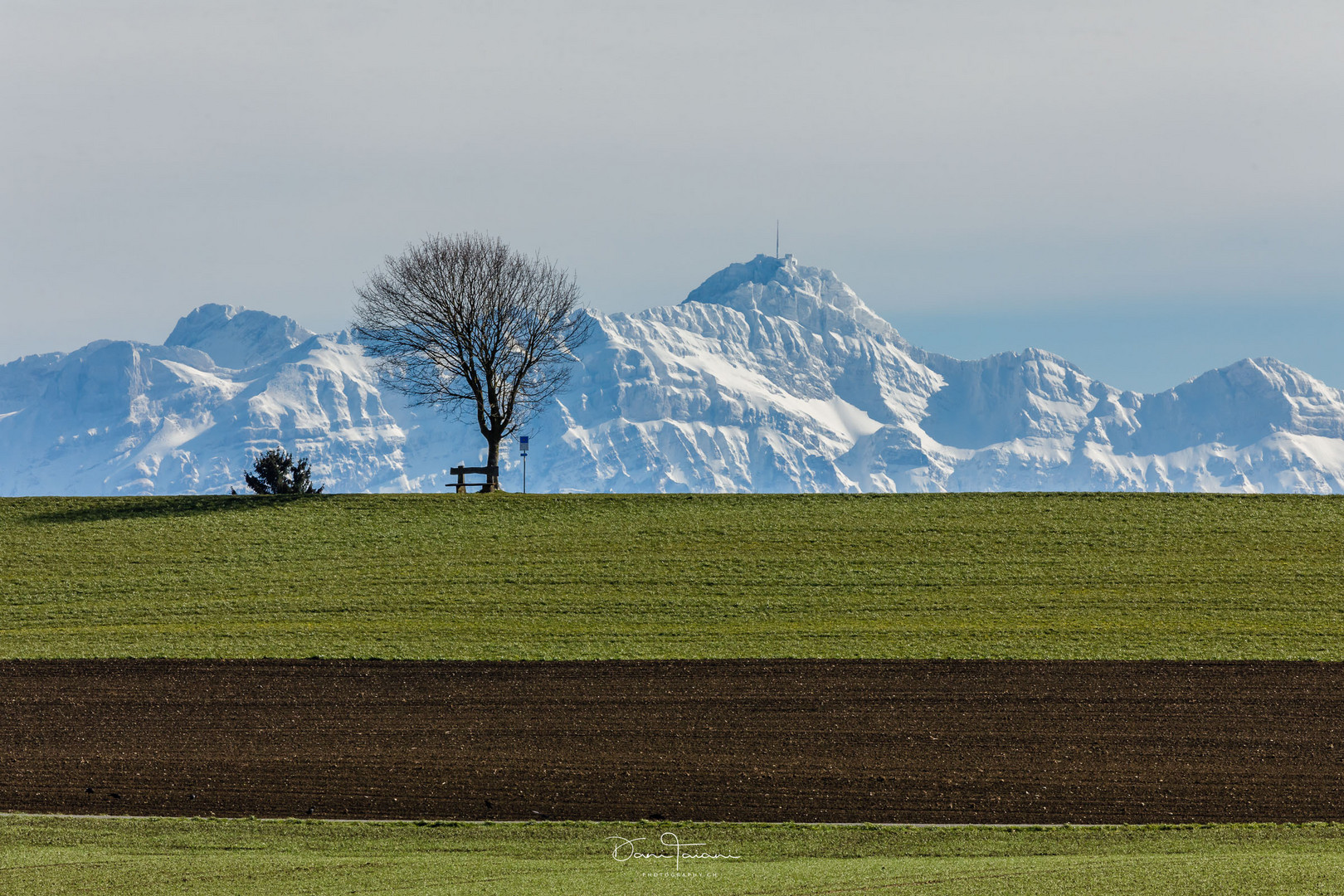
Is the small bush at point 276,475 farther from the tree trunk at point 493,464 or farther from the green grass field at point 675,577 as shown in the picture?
the green grass field at point 675,577

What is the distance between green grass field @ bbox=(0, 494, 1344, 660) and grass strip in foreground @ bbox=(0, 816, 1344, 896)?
400 inches

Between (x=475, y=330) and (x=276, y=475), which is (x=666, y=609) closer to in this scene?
(x=475, y=330)

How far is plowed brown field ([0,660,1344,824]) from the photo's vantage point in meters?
16.8

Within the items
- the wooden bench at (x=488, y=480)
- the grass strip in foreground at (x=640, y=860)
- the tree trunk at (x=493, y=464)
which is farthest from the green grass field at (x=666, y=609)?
the tree trunk at (x=493, y=464)

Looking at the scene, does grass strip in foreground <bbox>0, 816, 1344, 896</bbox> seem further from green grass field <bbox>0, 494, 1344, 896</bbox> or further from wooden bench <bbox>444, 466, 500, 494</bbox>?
wooden bench <bbox>444, 466, 500, 494</bbox>

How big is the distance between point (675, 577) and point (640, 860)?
19.5 m

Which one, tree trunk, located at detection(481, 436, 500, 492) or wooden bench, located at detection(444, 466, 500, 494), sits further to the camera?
tree trunk, located at detection(481, 436, 500, 492)

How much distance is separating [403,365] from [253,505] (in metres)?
10.9

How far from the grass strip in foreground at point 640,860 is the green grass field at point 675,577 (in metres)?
10.2

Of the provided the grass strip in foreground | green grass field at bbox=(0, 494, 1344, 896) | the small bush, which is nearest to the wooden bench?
green grass field at bbox=(0, 494, 1344, 896)

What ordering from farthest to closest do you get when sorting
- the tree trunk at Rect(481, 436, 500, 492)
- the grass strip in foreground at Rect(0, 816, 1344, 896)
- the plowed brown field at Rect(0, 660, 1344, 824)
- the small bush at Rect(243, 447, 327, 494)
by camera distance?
1. the small bush at Rect(243, 447, 327, 494)
2. the tree trunk at Rect(481, 436, 500, 492)
3. the plowed brown field at Rect(0, 660, 1344, 824)
4. the grass strip in foreground at Rect(0, 816, 1344, 896)

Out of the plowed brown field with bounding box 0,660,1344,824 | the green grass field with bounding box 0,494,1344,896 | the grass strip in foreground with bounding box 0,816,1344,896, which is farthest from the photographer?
the plowed brown field with bounding box 0,660,1344,824

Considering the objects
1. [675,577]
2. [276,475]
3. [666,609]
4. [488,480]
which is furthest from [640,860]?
[276,475]

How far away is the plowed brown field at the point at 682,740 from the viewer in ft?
55.3
